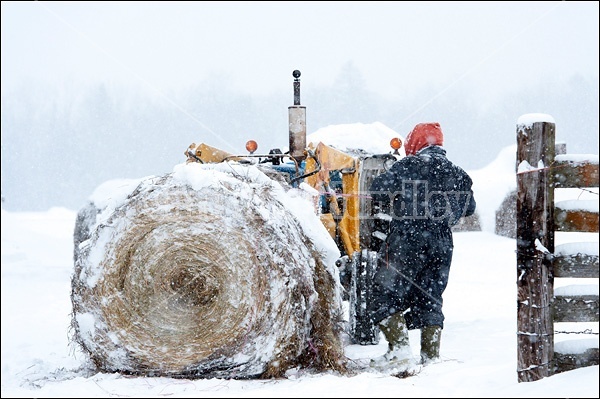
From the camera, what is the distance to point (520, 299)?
3771 millimetres

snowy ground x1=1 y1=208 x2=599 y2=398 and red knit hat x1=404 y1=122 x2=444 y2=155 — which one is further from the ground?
red knit hat x1=404 y1=122 x2=444 y2=155

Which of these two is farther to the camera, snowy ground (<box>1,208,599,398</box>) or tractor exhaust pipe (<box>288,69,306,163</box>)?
tractor exhaust pipe (<box>288,69,306,163</box>)

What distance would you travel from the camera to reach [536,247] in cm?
368

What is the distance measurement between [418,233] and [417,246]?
9 cm

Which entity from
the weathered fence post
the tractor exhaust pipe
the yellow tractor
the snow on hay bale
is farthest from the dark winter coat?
the tractor exhaust pipe

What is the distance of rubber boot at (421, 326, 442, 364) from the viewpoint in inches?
204

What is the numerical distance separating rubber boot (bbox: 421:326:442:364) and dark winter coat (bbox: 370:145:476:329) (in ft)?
0.14

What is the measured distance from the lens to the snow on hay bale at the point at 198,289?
4.60 m

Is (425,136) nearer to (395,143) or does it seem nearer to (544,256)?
(395,143)

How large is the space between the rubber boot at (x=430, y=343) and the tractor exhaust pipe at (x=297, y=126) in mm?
2167

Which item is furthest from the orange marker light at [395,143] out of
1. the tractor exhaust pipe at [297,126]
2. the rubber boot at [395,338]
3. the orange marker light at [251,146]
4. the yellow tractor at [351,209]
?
the rubber boot at [395,338]

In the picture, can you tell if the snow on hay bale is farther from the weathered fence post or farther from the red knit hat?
the weathered fence post

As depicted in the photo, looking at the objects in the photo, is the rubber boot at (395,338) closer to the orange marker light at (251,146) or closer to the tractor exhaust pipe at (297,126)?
the tractor exhaust pipe at (297,126)

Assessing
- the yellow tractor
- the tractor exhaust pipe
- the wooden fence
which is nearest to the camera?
the wooden fence
